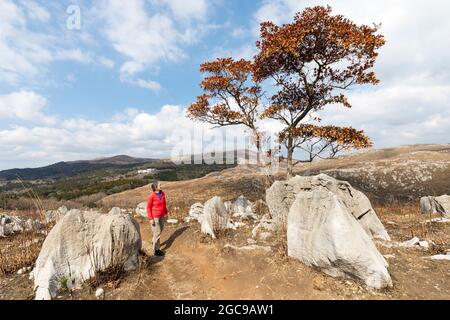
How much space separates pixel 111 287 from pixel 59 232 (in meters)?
2.32

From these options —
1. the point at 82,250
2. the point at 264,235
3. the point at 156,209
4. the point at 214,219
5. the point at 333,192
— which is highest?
the point at 333,192

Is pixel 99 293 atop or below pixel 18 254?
below

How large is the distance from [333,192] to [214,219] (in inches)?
196

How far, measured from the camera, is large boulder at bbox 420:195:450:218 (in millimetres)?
17008

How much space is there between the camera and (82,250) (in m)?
8.89

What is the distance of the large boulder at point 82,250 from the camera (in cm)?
818

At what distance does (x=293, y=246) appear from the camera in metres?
9.24

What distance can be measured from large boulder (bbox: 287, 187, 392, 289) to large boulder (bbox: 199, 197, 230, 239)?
373 centimetres

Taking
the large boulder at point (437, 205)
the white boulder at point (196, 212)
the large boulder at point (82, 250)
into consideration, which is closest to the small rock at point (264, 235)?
the large boulder at point (82, 250)

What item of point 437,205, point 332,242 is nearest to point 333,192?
point 332,242

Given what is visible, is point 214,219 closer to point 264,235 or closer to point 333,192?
point 264,235
